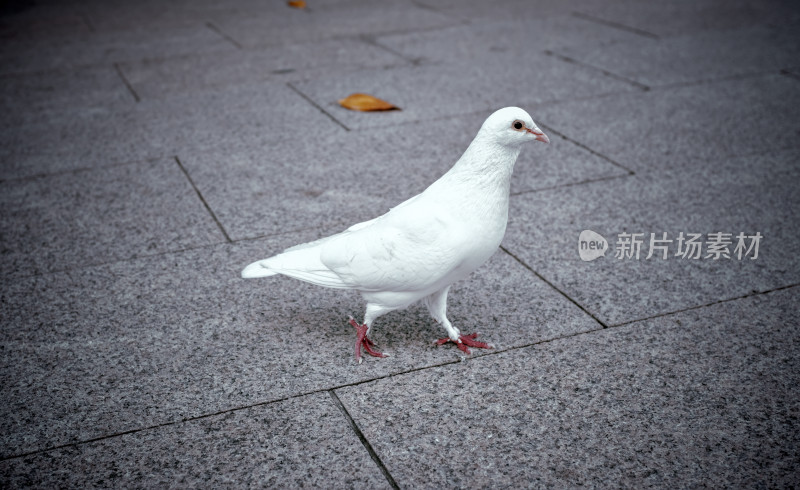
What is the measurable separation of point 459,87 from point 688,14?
4664mm

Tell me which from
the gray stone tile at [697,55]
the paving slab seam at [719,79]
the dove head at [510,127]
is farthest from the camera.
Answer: the gray stone tile at [697,55]

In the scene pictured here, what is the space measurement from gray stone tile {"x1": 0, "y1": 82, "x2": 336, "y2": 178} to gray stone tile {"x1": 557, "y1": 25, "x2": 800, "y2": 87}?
134 inches

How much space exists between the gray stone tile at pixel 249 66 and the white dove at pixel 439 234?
15.1ft

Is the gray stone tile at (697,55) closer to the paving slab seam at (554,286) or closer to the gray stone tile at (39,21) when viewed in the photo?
the paving slab seam at (554,286)

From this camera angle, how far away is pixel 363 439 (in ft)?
9.45

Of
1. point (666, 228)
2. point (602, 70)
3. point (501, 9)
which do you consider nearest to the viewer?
point (666, 228)

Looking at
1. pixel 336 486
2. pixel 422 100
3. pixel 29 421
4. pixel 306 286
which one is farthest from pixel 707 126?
pixel 29 421

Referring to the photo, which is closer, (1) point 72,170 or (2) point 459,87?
(1) point 72,170

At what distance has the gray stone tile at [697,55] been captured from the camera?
Answer: 7457 mm

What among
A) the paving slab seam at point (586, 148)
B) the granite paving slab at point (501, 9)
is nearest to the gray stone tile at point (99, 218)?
the paving slab seam at point (586, 148)

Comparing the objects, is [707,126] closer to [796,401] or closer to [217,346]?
[796,401]

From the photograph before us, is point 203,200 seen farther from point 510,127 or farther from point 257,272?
point 510,127

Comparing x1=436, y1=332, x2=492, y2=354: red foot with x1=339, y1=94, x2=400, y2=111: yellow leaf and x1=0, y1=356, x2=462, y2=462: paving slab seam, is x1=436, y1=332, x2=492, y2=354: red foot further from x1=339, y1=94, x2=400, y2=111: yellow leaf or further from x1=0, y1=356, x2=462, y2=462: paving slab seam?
x1=339, y1=94, x2=400, y2=111: yellow leaf

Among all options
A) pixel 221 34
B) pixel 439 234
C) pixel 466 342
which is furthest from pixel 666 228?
pixel 221 34
